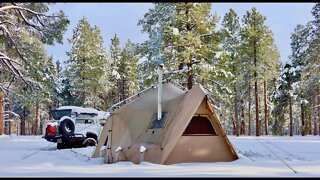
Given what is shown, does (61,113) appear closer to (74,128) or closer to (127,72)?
(74,128)

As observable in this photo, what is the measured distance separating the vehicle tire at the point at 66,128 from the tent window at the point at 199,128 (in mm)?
8763

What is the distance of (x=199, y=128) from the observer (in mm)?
12039

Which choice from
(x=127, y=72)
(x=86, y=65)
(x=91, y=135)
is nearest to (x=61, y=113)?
(x=91, y=135)

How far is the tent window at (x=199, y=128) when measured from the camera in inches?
468

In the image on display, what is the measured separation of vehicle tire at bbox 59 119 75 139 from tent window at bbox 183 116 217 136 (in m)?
8.76

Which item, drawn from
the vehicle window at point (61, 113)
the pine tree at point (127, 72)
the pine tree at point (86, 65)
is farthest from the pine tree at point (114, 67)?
the vehicle window at point (61, 113)

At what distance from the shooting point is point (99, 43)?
138 ft

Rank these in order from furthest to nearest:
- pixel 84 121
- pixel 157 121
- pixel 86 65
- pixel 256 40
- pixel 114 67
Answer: pixel 114 67
pixel 86 65
pixel 256 40
pixel 84 121
pixel 157 121

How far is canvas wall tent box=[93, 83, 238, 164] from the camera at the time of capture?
11.4 meters

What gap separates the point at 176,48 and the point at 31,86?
354 inches

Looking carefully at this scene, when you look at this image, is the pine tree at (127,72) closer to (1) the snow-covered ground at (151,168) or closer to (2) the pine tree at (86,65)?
(2) the pine tree at (86,65)

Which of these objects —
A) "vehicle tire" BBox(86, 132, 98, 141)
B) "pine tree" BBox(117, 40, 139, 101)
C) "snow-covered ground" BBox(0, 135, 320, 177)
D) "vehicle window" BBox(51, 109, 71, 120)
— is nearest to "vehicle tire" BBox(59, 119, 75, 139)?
"vehicle tire" BBox(86, 132, 98, 141)

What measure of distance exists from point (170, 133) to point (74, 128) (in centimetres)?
951

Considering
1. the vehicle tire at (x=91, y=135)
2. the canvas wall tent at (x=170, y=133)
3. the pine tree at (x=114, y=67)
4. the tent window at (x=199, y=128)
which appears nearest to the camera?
the canvas wall tent at (x=170, y=133)
